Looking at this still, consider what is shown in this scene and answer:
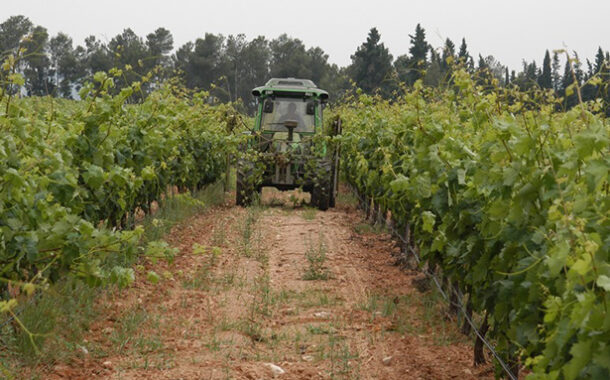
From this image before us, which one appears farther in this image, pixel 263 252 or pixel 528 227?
pixel 263 252

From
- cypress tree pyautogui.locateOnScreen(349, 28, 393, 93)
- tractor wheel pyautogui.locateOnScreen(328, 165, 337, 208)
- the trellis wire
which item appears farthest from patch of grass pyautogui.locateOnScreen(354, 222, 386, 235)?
cypress tree pyautogui.locateOnScreen(349, 28, 393, 93)

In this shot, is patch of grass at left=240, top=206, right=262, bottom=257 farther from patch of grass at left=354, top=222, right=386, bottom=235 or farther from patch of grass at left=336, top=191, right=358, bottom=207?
patch of grass at left=336, top=191, right=358, bottom=207

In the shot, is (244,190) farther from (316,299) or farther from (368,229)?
(316,299)

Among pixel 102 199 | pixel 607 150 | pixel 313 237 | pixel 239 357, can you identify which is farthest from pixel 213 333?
pixel 313 237

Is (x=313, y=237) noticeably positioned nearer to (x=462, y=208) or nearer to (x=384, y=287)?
(x=384, y=287)

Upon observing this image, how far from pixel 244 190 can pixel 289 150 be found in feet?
3.73

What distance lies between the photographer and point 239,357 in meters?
5.14

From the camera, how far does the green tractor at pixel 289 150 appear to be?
41.5 feet

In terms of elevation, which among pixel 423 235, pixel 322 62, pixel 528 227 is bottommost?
pixel 423 235

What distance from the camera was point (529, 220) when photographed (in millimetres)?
Answer: 3562

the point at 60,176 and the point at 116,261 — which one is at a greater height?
the point at 60,176

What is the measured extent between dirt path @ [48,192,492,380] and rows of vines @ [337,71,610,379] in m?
0.69

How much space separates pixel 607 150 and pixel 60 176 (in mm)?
2880

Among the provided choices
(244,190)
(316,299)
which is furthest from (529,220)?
(244,190)
